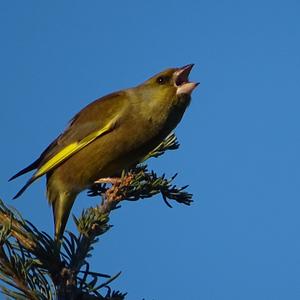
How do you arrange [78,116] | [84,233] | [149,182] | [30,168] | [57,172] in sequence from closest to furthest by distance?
[84,233] → [149,182] → [30,168] → [57,172] → [78,116]

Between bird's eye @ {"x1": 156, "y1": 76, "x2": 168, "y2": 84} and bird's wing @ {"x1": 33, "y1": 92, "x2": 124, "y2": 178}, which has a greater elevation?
bird's eye @ {"x1": 156, "y1": 76, "x2": 168, "y2": 84}

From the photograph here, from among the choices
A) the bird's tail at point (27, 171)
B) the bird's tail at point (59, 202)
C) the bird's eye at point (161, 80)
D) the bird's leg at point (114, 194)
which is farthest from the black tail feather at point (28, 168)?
the bird's eye at point (161, 80)

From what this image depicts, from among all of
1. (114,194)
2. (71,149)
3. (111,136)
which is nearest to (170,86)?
(111,136)

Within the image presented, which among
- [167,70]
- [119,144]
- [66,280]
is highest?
[167,70]

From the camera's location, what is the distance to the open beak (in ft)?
17.6

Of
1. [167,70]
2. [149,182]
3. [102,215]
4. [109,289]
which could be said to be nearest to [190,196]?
[149,182]

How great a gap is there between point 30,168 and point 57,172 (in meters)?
0.44

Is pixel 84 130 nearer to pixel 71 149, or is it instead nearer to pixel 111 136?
pixel 71 149

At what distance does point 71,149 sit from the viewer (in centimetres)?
564

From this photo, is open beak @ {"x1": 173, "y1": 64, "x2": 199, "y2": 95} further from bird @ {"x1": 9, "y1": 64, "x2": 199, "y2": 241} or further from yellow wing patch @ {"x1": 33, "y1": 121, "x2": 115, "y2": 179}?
yellow wing patch @ {"x1": 33, "y1": 121, "x2": 115, "y2": 179}

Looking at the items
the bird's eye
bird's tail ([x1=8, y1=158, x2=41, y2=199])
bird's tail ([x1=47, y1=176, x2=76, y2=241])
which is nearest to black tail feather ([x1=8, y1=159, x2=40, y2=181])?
bird's tail ([x1=8, y1=158, x2=41, y2=199])

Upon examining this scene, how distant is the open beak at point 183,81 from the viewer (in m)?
5.37

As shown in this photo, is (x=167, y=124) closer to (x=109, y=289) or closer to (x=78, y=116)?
(x=78, y=116)

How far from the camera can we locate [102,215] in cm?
304
